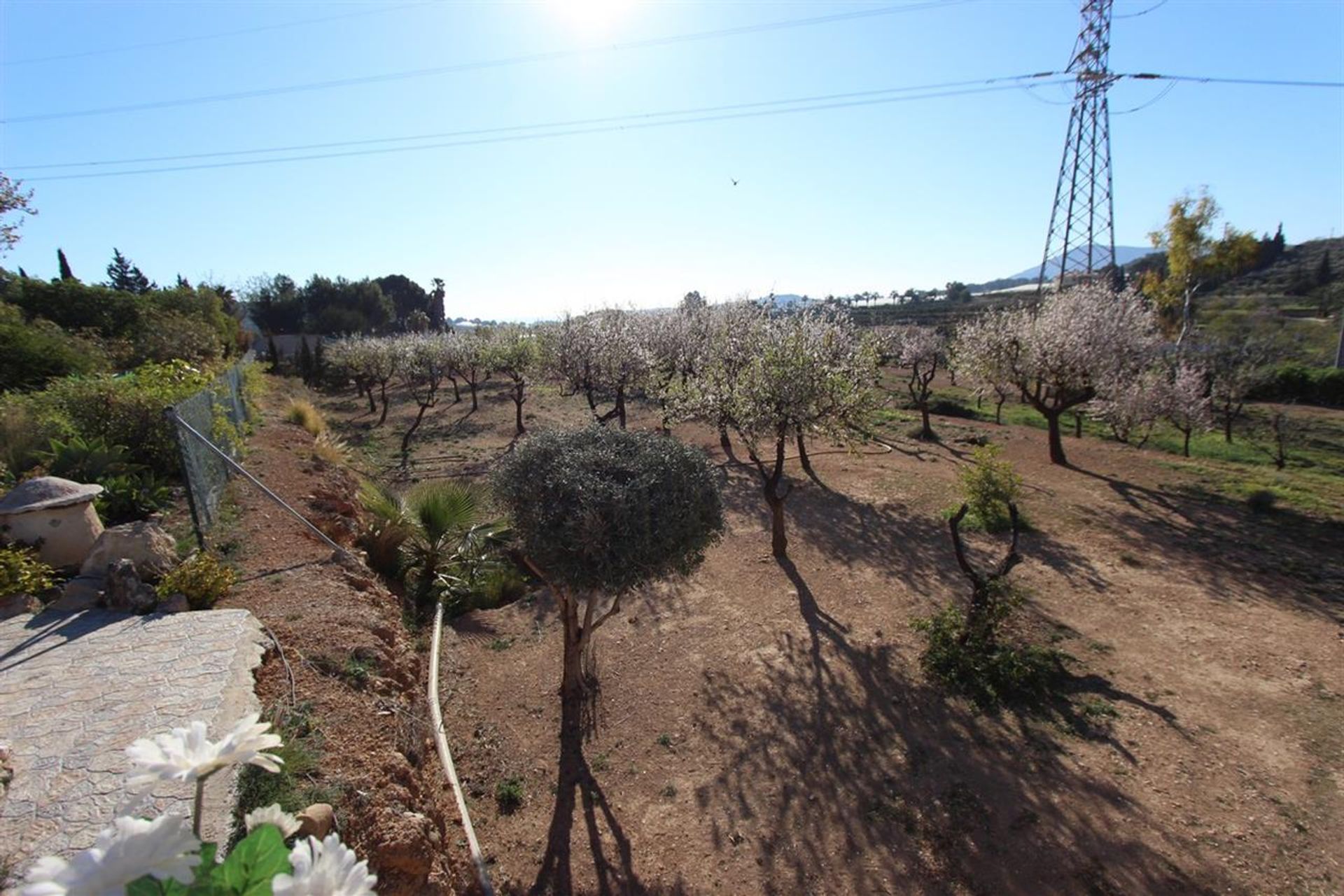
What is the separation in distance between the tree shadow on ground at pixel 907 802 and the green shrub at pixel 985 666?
0.31m

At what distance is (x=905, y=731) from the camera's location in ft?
21.2

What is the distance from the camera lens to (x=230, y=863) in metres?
1.31

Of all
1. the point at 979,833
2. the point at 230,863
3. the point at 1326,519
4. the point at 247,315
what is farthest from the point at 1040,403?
the point at 247,315

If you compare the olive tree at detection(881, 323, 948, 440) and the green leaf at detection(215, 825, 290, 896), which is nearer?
the green leaf at detection(215, 825, 290, 896)

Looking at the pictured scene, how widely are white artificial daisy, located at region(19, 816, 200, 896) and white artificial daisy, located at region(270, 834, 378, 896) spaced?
0.22 m

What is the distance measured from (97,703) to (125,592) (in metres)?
1.76

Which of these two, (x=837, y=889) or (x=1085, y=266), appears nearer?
(x=837, y=889)

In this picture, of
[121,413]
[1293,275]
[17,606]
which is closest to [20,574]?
[17,606]

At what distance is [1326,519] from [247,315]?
6816 cm

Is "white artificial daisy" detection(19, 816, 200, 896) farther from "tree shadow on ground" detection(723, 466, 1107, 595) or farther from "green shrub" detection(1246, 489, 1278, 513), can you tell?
"green shrub" detection(1246, 489, 1278, 513)

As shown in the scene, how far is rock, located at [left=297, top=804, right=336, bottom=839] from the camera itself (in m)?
3.49

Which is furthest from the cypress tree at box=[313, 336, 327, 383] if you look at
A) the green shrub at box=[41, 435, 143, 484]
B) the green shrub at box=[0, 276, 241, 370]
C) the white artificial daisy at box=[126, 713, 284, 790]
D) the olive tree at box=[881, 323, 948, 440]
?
the white artificial daisy at box=[126, 713, 284, 790]

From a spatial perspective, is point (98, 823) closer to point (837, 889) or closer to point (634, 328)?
point (837, 889)

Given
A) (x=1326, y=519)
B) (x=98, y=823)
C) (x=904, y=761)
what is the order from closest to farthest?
(x=98, y=823)
(x=904, y=761)
(x=1326, y=519)
